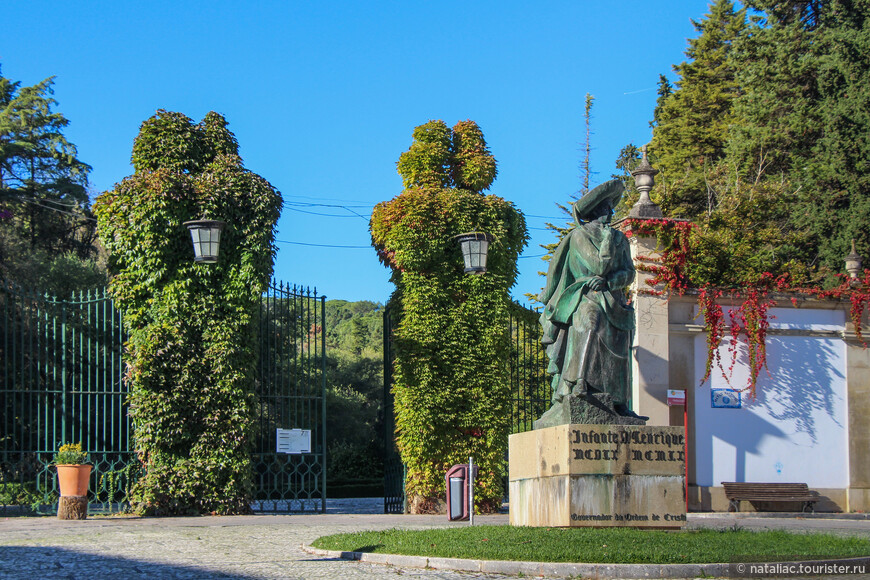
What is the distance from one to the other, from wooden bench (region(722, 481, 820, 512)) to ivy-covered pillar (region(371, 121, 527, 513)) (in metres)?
3.92

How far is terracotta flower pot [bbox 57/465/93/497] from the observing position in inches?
508

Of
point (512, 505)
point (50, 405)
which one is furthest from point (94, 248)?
point (512, 505)

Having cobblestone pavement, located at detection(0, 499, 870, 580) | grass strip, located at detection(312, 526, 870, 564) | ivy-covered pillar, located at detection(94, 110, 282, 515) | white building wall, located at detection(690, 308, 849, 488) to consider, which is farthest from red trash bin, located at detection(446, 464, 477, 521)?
white building wall, located at detection(690, 308, 849, 488)

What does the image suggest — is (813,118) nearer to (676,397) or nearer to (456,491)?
(676,397)

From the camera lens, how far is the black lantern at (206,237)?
13719mm

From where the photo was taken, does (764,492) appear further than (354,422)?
No

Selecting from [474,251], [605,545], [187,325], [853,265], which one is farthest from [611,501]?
[853,265]

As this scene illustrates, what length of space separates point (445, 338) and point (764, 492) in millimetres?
6054

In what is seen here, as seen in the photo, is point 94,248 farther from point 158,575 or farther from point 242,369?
point 158,575

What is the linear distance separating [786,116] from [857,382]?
1209 centimetres

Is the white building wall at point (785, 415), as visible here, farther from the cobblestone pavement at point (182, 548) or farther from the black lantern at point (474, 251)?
the cobblestone pavement at point (182, 548)

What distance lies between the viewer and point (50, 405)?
1588 cm

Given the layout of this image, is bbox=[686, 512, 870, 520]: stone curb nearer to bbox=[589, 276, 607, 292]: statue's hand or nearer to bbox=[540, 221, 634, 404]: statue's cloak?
bbox=[540, 221, 634, 404]: statue's cloak

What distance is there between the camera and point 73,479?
42.6 ft
